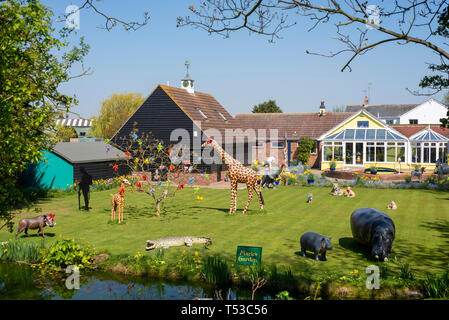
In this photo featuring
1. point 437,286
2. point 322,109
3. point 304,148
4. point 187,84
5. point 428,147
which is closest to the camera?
point 437,286

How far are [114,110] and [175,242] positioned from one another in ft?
208

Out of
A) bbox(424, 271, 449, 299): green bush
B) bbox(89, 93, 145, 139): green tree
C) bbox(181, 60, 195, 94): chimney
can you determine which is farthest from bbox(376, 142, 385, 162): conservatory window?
bbox(89, 93, 145, 139): green tree

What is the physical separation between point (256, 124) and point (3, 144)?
40822 millimetres

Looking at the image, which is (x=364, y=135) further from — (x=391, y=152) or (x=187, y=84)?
(x=187, y=84)

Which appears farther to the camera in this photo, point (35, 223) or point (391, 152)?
point (391, 152)

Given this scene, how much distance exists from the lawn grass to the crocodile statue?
25 centimetres

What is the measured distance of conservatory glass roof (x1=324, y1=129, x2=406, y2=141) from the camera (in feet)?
135

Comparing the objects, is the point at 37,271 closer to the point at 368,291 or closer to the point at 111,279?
the point at 111,279

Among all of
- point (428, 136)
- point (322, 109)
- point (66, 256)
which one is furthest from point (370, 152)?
point (66, 256)

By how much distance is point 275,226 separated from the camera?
56.5 ft

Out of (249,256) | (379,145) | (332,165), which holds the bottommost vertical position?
(249,256)

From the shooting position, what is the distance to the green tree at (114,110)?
7138 centimetres

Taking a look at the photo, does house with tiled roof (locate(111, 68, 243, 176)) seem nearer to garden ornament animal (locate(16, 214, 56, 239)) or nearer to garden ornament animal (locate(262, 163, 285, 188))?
garden ornament animal (locate(262, 163, 285, 188))

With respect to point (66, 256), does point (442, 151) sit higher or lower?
higher
